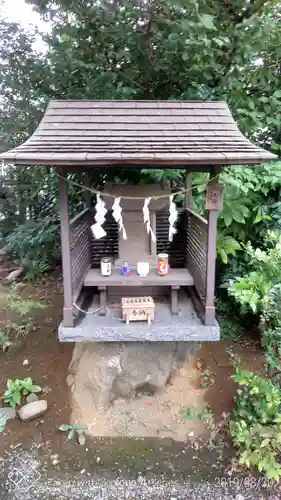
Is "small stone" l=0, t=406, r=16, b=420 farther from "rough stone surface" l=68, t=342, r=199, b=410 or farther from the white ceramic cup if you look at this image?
the white ceramic cup

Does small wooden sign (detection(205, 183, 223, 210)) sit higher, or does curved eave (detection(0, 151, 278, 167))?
curved eave (detection(0, 151, 278, 167))

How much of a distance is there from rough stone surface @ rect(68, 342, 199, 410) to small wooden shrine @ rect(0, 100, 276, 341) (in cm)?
60

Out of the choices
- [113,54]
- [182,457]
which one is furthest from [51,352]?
[113,54]

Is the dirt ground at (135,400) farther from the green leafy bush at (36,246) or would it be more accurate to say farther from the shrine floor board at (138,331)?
the green leafy bush at (36,246)

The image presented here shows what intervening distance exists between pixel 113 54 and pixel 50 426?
4664mm

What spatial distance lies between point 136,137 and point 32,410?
9.62 feet

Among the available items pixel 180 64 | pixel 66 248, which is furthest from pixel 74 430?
pixel 180 64

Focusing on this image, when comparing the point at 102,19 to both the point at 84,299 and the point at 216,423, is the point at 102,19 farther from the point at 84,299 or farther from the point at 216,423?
the point at 216,423

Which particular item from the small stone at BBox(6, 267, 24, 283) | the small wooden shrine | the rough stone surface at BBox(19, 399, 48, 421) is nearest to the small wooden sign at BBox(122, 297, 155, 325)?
the small wooden shrine

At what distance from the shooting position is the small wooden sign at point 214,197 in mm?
2617

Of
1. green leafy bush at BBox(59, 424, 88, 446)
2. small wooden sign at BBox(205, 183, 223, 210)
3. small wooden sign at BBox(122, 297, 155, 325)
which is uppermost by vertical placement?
small wooden sign at BBox(205, 183, 223, 210)

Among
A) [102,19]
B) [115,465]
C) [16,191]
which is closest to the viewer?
[115,465]

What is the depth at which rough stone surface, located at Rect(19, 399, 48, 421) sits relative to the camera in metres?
3.46

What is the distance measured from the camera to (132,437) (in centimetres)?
340
